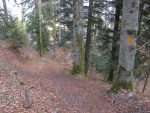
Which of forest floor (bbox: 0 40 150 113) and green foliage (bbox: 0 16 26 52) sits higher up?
green foliage (bbox: 0 16 26 52)

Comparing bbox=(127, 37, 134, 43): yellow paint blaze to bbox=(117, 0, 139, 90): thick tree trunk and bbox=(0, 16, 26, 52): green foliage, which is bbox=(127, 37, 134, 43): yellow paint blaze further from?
bbox=(0, 16, 26, 52): green foliage

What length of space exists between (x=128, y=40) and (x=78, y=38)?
433cm

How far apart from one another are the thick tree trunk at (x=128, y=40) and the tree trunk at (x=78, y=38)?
12.8 ft

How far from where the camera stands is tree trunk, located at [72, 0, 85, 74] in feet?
40.8

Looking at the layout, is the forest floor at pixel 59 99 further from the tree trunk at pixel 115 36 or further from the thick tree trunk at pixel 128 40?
the tree trunk at pixel 115 36

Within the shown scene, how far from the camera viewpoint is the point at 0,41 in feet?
61.8

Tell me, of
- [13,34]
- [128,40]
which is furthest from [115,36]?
[128,40]

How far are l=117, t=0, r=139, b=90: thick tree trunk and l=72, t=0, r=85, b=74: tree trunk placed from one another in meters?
3.90

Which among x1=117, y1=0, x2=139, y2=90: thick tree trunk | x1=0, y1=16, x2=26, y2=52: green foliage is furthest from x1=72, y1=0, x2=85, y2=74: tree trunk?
x1=0, y1=16, x2=26, y2=52: green foliage

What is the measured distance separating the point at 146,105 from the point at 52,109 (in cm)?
299

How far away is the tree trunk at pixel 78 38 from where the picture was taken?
1244cm

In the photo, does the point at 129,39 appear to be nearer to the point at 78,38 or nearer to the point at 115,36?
the point at 78,38

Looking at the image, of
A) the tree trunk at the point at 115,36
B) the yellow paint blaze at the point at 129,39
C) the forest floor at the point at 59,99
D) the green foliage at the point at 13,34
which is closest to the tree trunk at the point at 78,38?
the forest floor at the point at 59,99

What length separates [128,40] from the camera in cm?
889
